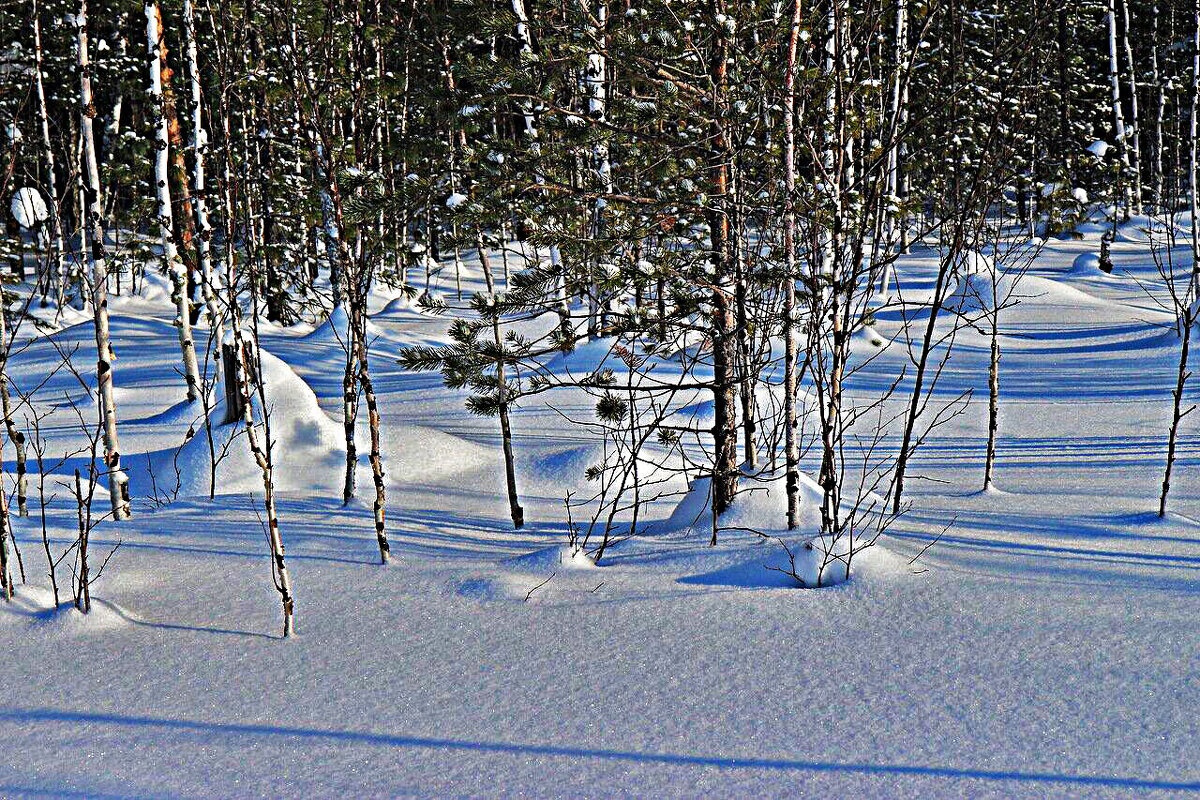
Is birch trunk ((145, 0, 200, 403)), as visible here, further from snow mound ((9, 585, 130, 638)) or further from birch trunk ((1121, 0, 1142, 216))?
birch trunk ((1121, 0, 1142, 216))

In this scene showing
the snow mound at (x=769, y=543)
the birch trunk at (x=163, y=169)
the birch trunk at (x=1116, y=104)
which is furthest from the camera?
Answer: the birch trunk at (x=1116, y=104)

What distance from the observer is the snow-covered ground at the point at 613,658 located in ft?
9.22

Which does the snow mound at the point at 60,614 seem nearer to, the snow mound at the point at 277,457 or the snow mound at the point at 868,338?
the snow mound at the point at 277,457

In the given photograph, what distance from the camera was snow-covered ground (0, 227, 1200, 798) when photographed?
9.22 ft

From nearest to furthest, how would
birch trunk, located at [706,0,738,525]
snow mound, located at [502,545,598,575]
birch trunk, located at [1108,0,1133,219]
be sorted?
snow mound, located at [502,545,598,575], birch trunk, located at [706,0,738,525], birch trunk, located at [1108,0,1133,219]

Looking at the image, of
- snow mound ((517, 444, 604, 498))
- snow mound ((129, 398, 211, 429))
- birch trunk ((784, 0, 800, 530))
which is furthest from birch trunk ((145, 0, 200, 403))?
birch trunk ((784, 0, 800, 530))

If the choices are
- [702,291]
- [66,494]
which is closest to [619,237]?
[702,291]

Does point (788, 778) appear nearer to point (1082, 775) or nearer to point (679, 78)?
point (1082, 775)

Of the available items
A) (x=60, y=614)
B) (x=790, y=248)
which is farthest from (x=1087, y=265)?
(x=60, y=614)

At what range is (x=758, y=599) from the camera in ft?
13.5

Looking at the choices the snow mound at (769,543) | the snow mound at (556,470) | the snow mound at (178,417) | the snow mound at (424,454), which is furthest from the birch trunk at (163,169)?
the snow mound at (769,543)

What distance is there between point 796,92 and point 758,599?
2417 millimetres

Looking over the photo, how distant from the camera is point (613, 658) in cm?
360

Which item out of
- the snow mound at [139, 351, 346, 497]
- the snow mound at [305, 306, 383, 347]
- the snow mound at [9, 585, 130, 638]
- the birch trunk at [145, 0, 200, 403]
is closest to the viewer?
the snow mound at [9, 585, 130, 638]
